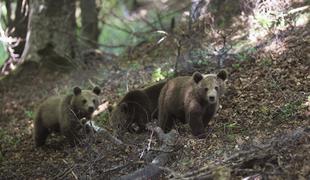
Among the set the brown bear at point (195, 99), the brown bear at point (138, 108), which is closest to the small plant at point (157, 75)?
the brown bear at point (138, 108)

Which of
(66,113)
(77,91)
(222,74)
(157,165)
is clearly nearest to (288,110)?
(222,74)

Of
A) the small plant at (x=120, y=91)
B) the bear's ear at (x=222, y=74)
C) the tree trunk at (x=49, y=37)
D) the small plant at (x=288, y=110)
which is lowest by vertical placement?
the small plant at (x=288, y=110)

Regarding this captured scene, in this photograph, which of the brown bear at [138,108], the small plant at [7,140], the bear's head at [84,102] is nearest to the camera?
the brown bear at [138,108]

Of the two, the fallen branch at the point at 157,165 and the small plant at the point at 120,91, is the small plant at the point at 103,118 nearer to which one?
the small plant at the point at 120,91

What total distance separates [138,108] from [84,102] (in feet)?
3.41

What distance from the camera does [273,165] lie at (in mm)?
6340

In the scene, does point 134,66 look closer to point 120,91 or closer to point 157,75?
point 120,91

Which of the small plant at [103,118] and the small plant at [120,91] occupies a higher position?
the small plant at [120,91]

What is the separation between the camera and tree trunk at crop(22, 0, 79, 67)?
16.3 meters

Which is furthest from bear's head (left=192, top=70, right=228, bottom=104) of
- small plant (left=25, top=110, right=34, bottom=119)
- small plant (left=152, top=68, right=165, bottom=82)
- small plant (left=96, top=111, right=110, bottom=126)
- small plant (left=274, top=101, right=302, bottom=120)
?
small plant (left=25, top=110, right=34, bottom=119)

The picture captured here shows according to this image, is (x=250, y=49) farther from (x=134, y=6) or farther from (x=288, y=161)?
(x=134, y=6)

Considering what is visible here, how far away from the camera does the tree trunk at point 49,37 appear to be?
16.3 m

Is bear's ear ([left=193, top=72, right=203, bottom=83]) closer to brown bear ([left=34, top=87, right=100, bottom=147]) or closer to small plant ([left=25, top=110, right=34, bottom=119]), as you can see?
brown bear ([left=34, top=87, right=100, bottom=147])

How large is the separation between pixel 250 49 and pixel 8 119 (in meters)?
6.13
